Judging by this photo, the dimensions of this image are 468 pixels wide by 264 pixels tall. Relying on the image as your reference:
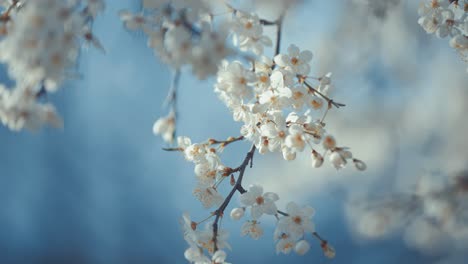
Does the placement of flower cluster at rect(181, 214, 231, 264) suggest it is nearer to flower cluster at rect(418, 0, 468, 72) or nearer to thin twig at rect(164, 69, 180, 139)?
thin twig at rect(164, 69, 180, 139)

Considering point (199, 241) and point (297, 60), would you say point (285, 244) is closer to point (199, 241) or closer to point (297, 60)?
point (199, 241)

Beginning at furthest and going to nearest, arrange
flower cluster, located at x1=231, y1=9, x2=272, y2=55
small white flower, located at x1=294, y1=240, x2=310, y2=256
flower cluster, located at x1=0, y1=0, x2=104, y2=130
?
flower cluster, located at x1=231, y1=9, x2=272, y2=55
small white flower, located at x1=294, y1=240, x2=310, y2=256
flower cluster, located at x1=0, y1=0, x2=104, y2=130

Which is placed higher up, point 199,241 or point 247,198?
point 247,198

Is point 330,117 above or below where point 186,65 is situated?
above

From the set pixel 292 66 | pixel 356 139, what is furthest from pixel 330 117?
pixel 292 66

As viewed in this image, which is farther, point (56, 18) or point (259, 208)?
point (259, 208)

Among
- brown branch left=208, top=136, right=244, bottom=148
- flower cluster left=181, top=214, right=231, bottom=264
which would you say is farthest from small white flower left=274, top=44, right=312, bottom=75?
flower cluster left=181, top=214, right=231, bottom=264

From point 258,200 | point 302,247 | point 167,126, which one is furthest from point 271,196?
point 167,126

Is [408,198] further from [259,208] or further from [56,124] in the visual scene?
[56,124]
